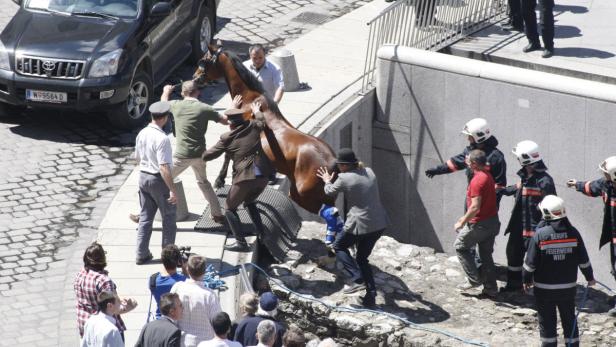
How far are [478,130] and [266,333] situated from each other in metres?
4.57

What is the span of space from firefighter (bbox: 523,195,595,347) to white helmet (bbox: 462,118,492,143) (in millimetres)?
1651

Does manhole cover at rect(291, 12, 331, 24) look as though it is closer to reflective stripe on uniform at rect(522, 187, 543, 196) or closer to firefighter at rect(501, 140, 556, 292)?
firefighter at rect(501, 140, 556, 292)

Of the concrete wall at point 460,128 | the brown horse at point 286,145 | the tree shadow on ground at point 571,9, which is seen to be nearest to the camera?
the brown horse at point 286,145

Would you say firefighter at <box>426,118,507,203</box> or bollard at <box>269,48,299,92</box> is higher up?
firefighter at <box>426,118,507,203</box>

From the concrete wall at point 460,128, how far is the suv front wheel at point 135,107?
3.52 meters

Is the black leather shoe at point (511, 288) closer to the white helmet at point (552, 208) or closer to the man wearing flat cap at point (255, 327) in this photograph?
the white helmet at point (552, 208)

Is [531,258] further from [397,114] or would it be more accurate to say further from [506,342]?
[397,114]

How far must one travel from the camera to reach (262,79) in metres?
14.9

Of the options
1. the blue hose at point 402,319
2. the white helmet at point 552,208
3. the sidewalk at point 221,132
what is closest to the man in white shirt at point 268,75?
the sidewalk at point 221,132

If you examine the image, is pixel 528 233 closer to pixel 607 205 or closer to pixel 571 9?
pixel 607 205

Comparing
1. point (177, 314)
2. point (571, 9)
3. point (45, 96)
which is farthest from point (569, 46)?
point (177, 314)

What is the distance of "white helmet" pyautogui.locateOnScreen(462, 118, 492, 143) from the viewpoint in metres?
13.1

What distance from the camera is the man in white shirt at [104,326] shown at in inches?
370

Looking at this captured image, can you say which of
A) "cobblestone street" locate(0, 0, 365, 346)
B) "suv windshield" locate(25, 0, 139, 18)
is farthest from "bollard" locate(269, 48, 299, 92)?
"suv windshield" locate(25, 0, 139, 18)
